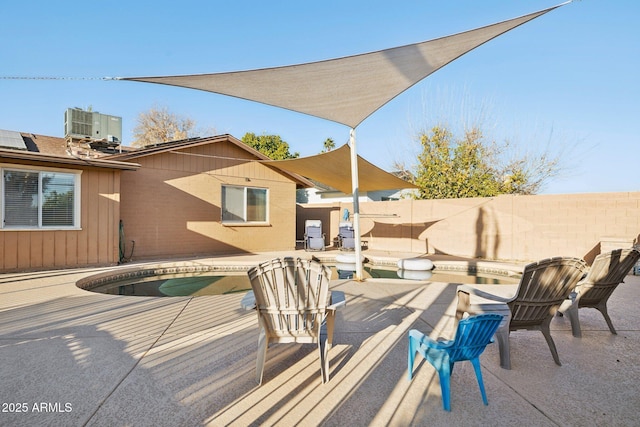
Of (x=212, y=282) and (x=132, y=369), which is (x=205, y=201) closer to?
(x=212, y=282)

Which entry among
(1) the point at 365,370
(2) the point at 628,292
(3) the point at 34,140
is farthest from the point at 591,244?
(3) the point at 34,140

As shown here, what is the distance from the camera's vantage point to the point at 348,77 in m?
5.02

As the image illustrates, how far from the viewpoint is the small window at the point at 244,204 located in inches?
431

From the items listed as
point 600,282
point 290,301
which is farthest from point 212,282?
point 600,282

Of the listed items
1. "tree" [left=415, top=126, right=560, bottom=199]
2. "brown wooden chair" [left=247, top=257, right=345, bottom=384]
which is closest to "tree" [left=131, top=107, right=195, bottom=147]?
"tree" [left=415, top=126, right=560, bottom=199]

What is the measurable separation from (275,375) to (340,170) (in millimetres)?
8145

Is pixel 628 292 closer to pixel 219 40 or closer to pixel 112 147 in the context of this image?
pixel 219 40

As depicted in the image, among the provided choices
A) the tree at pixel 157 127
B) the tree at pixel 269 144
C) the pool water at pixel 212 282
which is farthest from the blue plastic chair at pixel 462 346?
the tree at pixel 157 127

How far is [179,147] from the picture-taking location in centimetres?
966

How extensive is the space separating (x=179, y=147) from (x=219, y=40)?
407cm

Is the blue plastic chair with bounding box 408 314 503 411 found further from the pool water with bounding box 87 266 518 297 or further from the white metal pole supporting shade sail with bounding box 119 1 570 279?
the pool water with bounding box 87 266 518 297

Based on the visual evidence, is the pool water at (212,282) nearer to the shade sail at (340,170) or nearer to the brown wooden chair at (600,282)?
the shade sail at (340,170)

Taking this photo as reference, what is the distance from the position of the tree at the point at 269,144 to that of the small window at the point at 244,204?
1570 centimetres

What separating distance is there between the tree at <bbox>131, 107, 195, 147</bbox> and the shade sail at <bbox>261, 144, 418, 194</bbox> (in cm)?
1857
